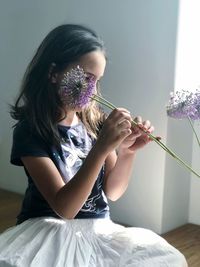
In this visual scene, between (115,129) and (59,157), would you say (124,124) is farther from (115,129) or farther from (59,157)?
(59,157)

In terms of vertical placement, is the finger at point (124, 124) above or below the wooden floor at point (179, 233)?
above

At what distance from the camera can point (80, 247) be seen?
2.61 ft

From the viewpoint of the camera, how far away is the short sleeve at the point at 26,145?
86cm

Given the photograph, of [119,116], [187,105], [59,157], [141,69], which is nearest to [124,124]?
[119,116]

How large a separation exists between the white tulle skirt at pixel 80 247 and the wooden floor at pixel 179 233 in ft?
1.28

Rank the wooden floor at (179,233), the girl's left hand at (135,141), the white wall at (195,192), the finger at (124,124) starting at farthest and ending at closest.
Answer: the white wall at (195,192), the wooden floor at (179,233), the girl's left hand at (135,141), the finger at (124,124)

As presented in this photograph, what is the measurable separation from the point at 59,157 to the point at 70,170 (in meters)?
0.04

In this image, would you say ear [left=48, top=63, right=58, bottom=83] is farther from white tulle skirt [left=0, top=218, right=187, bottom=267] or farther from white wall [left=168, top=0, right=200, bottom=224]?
white wall [left=168, top=0, right=200, bottom=224]

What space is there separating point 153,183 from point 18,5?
2.94 ft

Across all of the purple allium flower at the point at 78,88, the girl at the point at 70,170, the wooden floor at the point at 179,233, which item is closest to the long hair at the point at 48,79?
the girl at the point at 70,170

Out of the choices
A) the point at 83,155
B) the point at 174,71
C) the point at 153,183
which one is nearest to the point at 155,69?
the point at 174,71

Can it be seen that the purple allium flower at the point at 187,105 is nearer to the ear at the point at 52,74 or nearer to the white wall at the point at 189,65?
the ear at the point at 52,74

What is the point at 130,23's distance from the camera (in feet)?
4.42

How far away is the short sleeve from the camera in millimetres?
861
